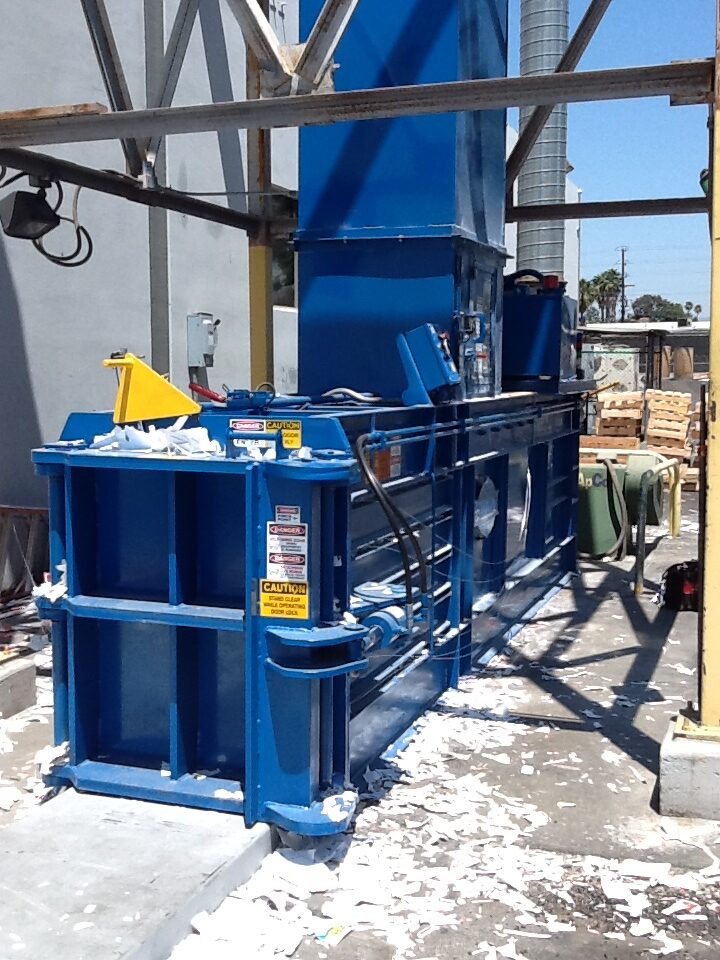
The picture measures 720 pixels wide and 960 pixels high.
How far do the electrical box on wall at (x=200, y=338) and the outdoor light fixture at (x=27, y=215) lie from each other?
3.26 meters

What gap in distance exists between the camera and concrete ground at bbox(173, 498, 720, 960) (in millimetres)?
3510

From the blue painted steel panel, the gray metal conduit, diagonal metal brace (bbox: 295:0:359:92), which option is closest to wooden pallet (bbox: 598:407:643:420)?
the gray metal conduit

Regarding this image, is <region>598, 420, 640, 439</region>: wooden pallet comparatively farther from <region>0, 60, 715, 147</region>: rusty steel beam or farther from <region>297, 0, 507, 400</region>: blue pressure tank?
<region>0, 60, 715, 147</region>: rusty steel beam

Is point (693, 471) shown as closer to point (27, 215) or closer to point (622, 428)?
point (622, 428)

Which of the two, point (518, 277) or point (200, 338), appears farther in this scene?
point (200, 338)

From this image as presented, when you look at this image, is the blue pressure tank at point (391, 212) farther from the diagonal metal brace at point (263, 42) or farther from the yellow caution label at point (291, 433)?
the yellow caution label at point (291, 433)

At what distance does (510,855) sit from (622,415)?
15453 mm

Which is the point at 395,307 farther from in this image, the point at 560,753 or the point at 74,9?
the point at 74,9

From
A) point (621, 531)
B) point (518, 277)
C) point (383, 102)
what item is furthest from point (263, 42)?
point (621, 531)

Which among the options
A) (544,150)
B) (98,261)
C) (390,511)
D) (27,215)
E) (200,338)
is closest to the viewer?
(390,511)

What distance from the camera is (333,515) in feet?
13.3

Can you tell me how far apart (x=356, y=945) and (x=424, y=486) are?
268 centimetres

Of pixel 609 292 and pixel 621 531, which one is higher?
pixel 609 292

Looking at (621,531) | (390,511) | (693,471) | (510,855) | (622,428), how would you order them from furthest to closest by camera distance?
(622,428) → (693,471) → (621,531) → (390,511) → (510,855)
